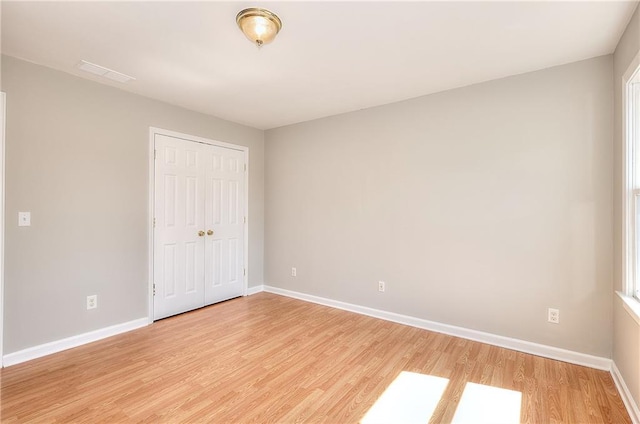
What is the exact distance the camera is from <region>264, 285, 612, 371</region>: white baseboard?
244 centimetres

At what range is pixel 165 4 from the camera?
1813 mm

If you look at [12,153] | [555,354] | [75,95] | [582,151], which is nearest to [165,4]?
[75,95]

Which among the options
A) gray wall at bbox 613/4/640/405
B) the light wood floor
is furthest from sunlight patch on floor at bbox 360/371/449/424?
gray wall at bbox 613/4/640/405

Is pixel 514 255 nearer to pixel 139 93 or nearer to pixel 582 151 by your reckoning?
pixel 582 151

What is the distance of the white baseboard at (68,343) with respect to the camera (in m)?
2.46

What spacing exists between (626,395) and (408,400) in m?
1.39

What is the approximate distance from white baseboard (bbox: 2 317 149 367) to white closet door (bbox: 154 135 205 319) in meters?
0.28

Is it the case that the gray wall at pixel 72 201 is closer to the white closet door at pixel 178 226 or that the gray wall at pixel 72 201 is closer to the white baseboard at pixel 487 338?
the white closet door at pixel 178 226

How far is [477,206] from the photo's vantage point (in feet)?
9.58

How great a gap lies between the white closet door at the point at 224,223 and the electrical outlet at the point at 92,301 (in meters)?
1.22

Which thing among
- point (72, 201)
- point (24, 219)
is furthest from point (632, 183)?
point (24, 219)

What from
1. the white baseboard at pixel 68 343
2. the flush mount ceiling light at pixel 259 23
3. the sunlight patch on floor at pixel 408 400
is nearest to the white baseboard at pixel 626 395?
the sunlight patch on floor at pixel 408 400

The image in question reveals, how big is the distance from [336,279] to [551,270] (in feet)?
7.43

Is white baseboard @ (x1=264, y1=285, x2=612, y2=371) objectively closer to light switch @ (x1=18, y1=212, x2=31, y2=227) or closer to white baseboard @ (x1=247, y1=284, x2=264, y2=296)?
white baseboard @ (x1=247, y1=284, x2=264, y2=296)
